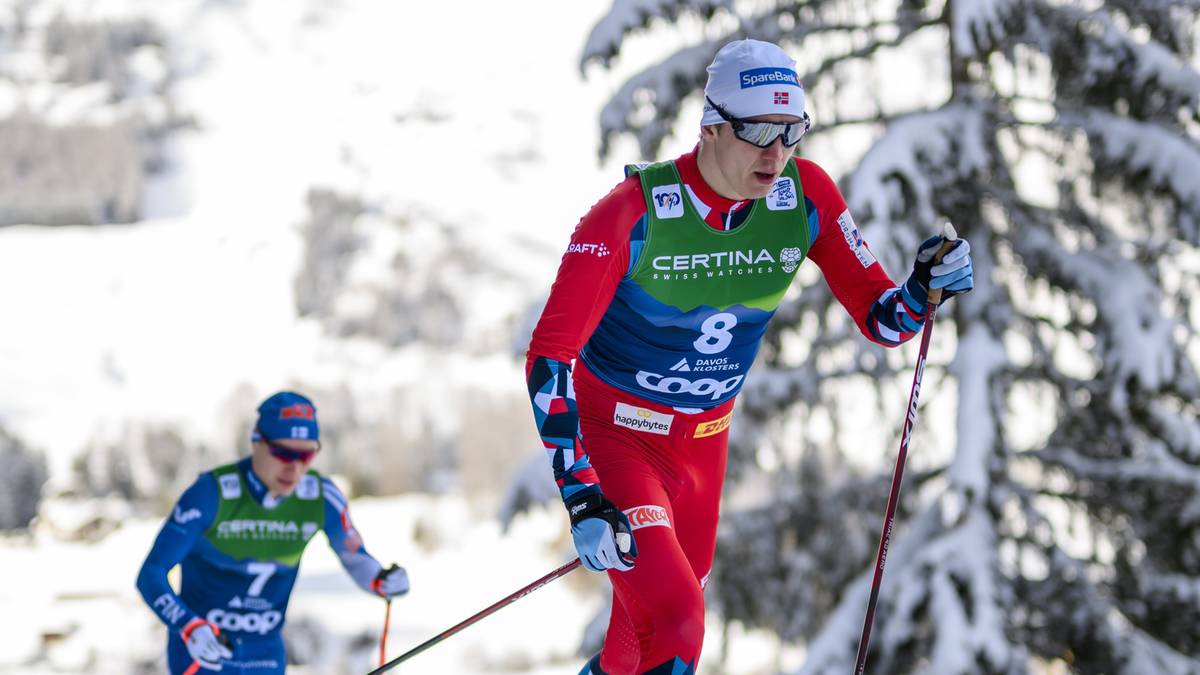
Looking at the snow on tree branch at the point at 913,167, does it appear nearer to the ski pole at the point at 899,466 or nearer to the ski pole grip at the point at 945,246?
the ski pole at the point at 899,466

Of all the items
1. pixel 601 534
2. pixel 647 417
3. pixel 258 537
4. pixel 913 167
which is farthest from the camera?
pixel 913 167

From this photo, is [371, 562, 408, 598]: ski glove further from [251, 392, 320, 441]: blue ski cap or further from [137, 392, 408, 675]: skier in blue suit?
[251, 392, 320, 441]: blue ski cap

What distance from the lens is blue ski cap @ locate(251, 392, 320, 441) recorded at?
6.32 m

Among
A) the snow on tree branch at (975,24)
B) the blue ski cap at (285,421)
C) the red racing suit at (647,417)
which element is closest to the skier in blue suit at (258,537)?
the blue ski cap at (285,421)

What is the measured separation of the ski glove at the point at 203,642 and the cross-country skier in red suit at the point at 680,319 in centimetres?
215

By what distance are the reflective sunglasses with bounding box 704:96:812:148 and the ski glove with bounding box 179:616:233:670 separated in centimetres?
327

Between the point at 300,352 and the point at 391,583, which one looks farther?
the point at 300,352

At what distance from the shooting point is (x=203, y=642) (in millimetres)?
5793

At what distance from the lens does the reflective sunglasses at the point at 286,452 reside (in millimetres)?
6383

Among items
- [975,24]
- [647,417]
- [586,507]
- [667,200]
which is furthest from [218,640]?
[975,24]

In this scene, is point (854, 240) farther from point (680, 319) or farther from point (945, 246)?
point (680, 319)

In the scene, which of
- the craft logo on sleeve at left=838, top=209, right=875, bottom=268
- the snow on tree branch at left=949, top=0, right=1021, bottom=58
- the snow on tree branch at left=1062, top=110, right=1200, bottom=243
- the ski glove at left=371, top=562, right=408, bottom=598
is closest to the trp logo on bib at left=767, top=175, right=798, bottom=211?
the craft logo on sleeve at left=838, top=209, right=875, bottom=268

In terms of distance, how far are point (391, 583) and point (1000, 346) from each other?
4.68m

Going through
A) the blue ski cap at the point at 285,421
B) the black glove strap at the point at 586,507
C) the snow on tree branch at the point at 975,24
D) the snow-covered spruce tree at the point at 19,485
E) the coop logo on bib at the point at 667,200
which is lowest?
the snow-covered spruce tree at the point at 19,485
